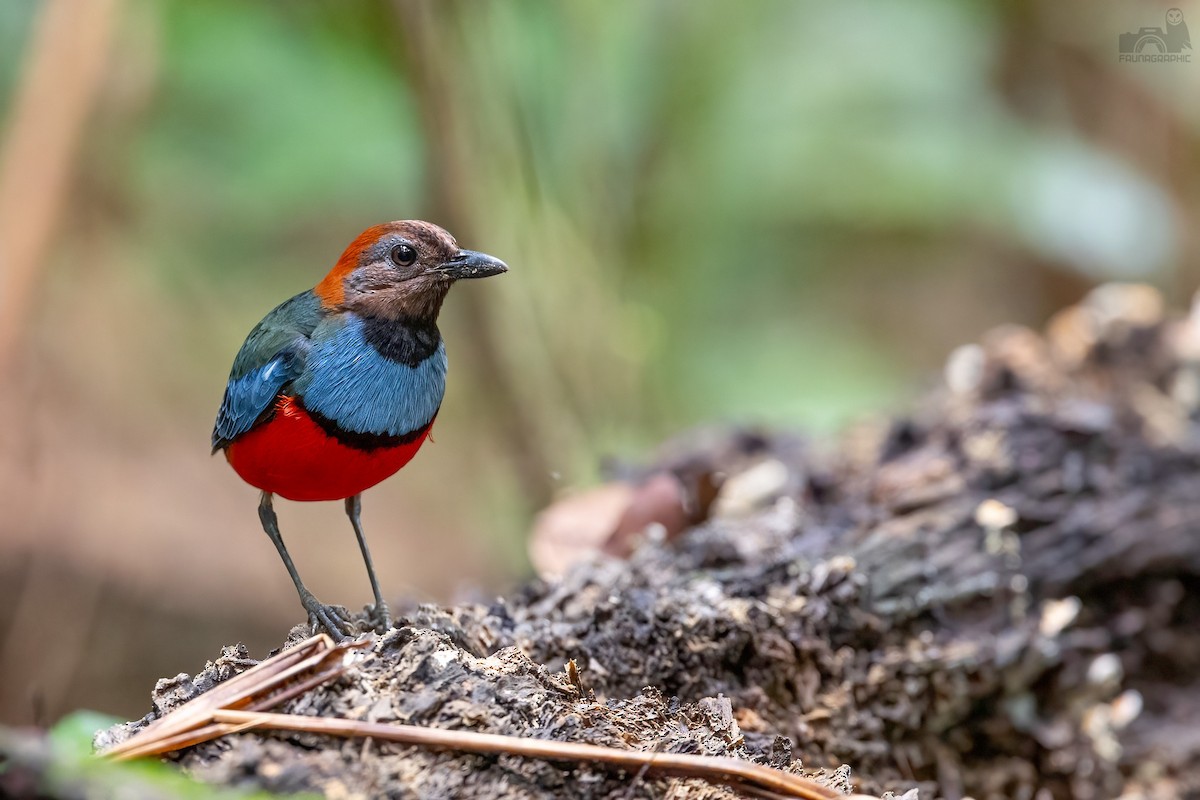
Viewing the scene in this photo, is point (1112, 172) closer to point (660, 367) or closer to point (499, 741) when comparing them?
point (660, 367)

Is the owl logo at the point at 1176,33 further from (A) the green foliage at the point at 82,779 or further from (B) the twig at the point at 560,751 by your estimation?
(A) the green foliage at the point at 82,779

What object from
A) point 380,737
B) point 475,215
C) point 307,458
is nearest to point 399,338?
point 307,458

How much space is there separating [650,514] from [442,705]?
178 centimetres

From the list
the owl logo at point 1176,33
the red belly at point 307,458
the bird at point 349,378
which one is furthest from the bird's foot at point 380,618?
the owl logo at point 1176,33

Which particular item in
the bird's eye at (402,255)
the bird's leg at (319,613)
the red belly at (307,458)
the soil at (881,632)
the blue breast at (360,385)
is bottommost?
the soil at (881,632)

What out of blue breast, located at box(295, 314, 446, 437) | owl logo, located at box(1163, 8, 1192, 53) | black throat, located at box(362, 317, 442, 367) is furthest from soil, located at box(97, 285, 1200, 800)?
owl logo, located at box(1163, 8, 1192, 53)

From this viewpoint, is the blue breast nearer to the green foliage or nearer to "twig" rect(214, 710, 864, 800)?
"twig" rect(214, 710, 864, 800)

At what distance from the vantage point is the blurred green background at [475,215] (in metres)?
5.35

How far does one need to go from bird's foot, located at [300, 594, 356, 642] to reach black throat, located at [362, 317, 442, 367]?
0.53m

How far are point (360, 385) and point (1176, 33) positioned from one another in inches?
260

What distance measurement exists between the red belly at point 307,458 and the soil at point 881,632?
0.31m

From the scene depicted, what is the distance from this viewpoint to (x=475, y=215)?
5105 mm

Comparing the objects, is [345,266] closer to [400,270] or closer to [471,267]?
[400,270]

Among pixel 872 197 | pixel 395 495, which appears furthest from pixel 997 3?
pixel 395 495
